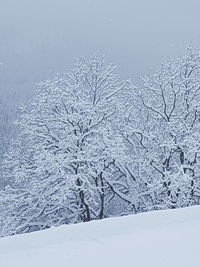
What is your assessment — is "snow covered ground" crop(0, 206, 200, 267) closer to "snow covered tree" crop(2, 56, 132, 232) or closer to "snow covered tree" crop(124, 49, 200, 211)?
"snow covered tree" crop(2, 56, 132, 232)

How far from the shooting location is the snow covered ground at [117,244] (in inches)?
117

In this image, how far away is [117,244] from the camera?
10.8 feet

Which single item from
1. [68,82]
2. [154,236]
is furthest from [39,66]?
[154,236]

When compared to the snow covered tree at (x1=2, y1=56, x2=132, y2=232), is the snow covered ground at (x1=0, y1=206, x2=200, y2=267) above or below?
below

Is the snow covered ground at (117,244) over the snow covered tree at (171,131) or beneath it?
beneath

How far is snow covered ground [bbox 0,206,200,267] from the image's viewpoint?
297 centimetres

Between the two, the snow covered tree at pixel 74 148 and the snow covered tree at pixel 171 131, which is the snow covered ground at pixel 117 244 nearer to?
the snow covered tree at pixel 74 148

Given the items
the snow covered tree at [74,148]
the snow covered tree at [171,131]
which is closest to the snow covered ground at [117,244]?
the snow covered tree at [74,148]

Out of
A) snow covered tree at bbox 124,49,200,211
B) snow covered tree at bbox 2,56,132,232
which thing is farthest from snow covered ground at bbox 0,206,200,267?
snow covered tree at bbox 124,49,200,211

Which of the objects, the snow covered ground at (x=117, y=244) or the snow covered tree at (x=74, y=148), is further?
the snow covered tree at (x=74, y=148)

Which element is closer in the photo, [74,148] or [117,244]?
[117,244]

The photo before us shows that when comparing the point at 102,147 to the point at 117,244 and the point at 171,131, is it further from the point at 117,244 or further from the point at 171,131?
the point at 117,244

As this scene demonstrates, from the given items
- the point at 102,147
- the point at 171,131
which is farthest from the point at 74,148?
the point at 171,131

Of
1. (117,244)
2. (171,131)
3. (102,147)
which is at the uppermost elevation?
(171,131)
